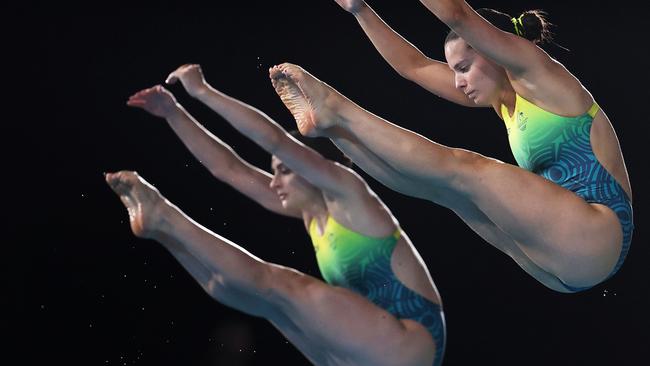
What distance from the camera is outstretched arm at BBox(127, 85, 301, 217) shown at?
3.16 m

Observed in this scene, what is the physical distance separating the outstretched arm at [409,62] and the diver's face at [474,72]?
27cm

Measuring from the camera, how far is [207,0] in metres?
4.55

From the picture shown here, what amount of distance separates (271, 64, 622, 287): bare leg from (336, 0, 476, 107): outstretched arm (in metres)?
0.57

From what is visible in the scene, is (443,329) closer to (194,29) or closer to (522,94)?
(522,94)

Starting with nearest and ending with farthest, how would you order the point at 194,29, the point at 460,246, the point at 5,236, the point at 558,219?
the point at 558,219, the point at 5,236, the point at 194,29, the point at 460,246

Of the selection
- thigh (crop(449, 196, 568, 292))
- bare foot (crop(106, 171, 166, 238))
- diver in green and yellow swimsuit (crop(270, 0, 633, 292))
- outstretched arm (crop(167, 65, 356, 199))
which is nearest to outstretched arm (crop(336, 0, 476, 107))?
diver in green and yellow swimsuit (crop(270, 0, 633, 292))

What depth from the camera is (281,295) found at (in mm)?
2996

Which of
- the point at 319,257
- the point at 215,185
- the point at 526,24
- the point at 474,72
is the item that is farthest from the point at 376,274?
the point at 215,185

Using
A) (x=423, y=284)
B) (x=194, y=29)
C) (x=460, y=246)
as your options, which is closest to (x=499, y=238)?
(x=423, y=284)

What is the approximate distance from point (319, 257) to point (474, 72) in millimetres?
771

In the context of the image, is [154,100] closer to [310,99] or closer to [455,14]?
[310,99]

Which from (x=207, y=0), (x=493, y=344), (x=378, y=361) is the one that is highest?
(x=207, y=0)

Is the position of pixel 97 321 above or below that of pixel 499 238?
below

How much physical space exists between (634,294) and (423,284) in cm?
193
